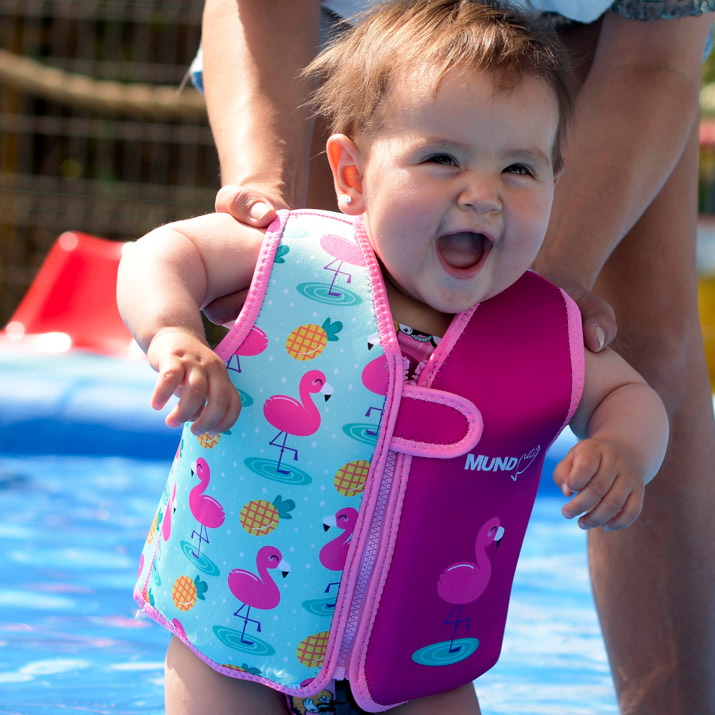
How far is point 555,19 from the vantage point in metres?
2.13

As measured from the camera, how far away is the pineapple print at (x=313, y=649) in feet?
5.03

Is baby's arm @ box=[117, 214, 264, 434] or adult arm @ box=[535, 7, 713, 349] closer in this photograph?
baby's arm @ box=[117, 214, 264, 434]


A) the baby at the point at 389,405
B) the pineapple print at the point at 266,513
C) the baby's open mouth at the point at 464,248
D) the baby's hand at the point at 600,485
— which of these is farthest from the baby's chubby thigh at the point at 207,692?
the baby's open mouth at the point at 464,248

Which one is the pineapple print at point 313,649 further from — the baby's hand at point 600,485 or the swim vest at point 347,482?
the baby's hand at point 600,485

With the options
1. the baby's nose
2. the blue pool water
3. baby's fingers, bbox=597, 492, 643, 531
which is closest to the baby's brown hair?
the baby's nose

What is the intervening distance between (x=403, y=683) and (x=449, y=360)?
1.47 ft

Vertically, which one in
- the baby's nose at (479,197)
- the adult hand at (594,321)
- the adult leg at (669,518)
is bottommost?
the adult leg at (669,518)

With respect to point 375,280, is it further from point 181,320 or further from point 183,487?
point 183,487

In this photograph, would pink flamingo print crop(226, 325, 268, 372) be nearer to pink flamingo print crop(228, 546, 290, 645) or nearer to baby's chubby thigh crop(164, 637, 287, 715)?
pink flamingo print crop(228, 546, 290, 645)

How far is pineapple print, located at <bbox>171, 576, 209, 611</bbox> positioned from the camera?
1556mm

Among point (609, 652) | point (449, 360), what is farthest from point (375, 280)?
point (609, 652)

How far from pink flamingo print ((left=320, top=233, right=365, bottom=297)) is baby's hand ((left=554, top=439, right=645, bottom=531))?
0.39 m

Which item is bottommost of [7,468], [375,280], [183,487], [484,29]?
[7,468]

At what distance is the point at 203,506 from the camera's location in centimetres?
155
